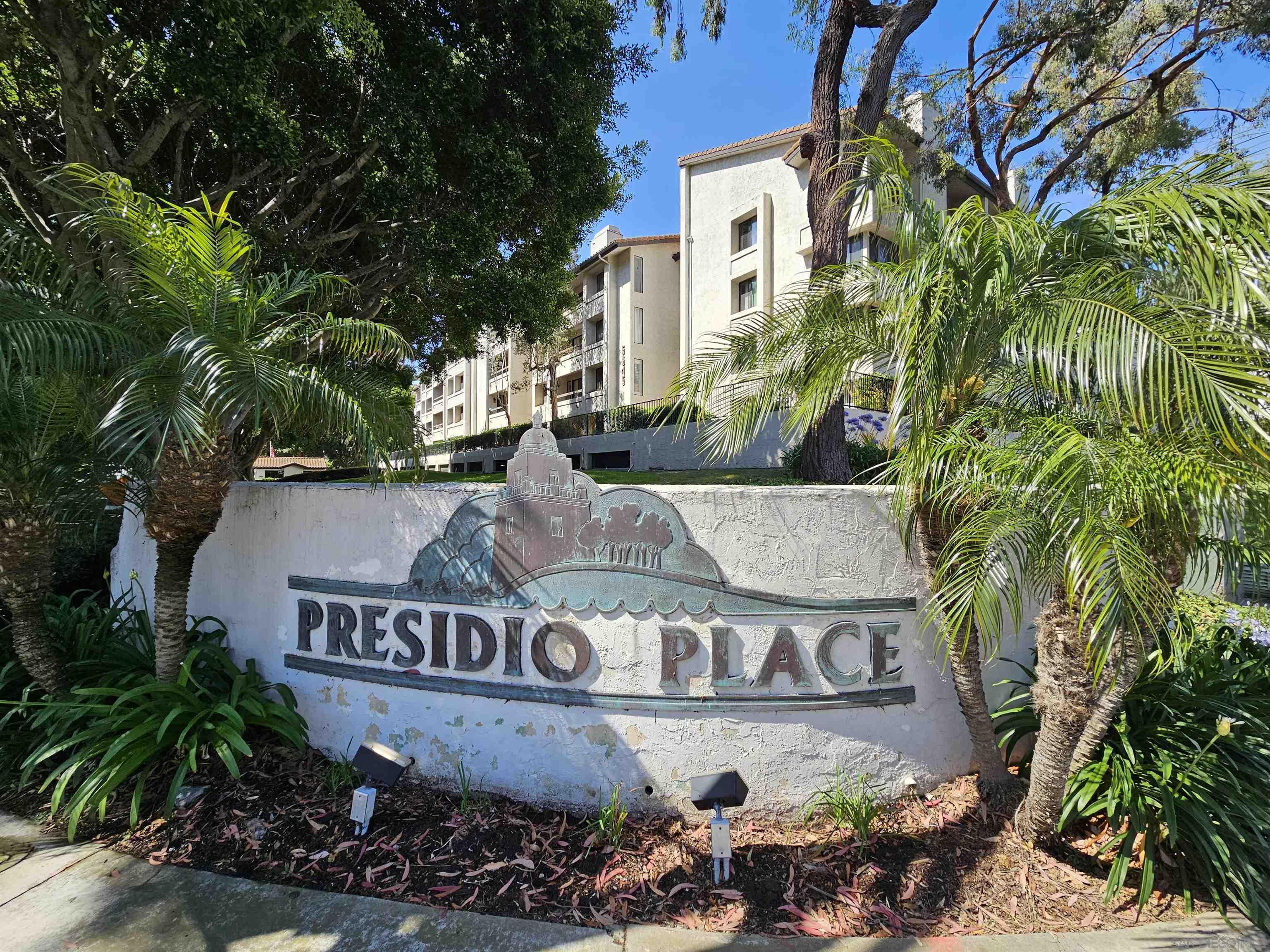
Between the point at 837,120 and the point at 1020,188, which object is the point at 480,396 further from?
the point at 837,120

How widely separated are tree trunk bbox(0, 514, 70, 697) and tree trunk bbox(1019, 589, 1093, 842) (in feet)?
21.7

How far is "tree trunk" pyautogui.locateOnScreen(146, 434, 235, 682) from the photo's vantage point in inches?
150

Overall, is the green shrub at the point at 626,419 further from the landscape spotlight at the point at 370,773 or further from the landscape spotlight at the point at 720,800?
the landscape spotlight at the point at 720,800

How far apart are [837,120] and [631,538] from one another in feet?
21.3

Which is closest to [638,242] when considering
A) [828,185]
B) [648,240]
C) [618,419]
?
[648,240]

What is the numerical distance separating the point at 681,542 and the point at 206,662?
4.02 metres

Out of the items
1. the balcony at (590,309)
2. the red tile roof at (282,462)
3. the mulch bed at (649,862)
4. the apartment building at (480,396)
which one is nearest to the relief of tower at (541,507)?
the mulch bed at (649,862)

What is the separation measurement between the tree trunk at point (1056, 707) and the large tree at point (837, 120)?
3776 millimetres

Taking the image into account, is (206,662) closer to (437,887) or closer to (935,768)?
(437,887)

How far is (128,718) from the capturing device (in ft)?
12.5

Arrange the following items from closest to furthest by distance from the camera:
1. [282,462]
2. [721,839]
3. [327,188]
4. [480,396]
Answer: [721,839]
[327,188]
[282,462]
[480,396]

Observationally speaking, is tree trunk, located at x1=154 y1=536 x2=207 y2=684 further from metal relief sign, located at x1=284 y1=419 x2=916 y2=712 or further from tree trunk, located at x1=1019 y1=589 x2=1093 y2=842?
tree trunk, located at x1=1019 y1=589 x2=1093 y2=842

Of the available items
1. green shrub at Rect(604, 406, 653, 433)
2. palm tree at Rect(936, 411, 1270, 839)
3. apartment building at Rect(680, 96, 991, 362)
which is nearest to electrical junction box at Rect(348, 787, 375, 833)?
palm tree at Rect(936, 411, 1270, 839)

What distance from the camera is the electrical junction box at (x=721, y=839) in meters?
3.22
